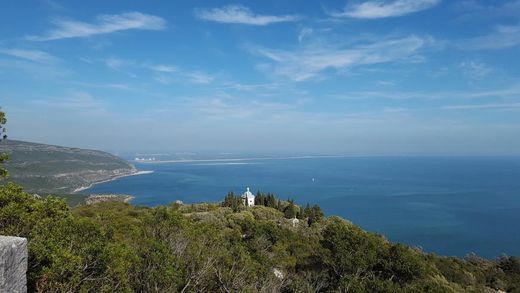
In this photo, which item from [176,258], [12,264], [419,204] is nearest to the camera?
[12,264]

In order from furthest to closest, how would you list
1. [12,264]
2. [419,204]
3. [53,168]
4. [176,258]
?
[53,168] < [419,204] < [176,258] < [12,264]

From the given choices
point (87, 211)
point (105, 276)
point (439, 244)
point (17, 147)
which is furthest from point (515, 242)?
point (17, 147)

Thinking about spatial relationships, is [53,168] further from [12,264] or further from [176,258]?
[12,264]

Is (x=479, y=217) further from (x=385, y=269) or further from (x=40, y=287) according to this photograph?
(x=40, y=287)

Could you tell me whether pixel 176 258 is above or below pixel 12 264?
below

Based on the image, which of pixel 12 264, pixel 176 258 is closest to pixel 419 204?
pixel 176 258

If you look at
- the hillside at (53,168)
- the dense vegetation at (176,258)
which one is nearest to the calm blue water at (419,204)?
the hillside at (53,168)

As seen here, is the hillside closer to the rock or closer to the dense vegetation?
the dense vegetation

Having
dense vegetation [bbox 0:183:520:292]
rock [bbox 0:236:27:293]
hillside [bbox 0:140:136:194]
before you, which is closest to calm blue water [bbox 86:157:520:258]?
hillside [bbox 0:140:136:194]
